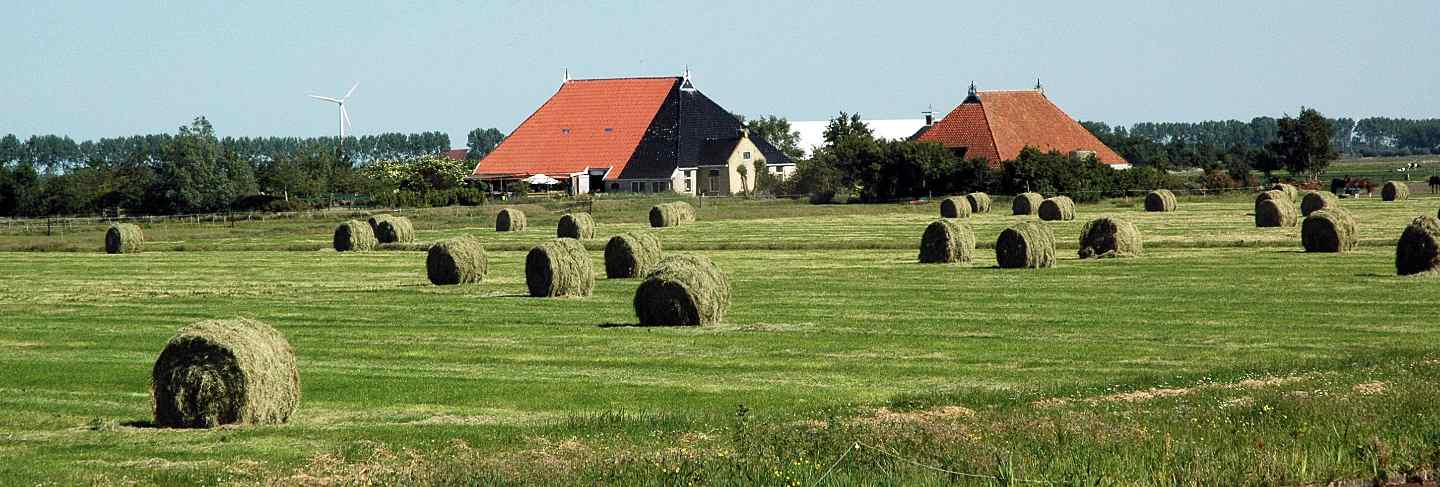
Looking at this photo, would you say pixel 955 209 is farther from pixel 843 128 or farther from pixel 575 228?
Answer: pixel 843 128

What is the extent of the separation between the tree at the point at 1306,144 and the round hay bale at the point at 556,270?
91.4 m

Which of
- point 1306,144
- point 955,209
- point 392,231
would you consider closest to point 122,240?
point 392,231

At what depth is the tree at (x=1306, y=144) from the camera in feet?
395

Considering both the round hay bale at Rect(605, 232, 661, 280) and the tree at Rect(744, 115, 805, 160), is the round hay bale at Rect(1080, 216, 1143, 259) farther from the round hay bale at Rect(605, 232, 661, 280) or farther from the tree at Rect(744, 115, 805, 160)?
the tree at Rect(744, 115, 805, 160)

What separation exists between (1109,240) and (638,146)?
87221mm

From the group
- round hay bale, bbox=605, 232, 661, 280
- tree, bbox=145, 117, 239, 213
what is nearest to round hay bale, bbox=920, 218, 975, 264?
round hay bale, bbox=605, 232, 661, 280

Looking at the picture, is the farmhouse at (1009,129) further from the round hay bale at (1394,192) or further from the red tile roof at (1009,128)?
the round hay bale at (1394,192)

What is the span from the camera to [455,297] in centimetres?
3931

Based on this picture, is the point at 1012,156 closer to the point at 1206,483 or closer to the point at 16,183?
the point at 16,183

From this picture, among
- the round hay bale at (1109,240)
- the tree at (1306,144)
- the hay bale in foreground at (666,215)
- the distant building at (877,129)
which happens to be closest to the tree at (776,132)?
the distant building at (877,129)

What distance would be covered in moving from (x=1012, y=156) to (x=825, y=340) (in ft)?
279

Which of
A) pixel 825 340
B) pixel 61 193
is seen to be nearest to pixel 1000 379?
pixel 825 340

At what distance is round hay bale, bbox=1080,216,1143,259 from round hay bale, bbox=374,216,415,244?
28740mm

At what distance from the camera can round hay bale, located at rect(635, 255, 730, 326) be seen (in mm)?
31203
